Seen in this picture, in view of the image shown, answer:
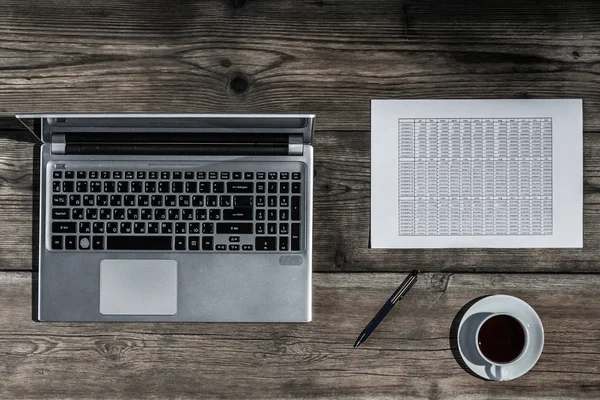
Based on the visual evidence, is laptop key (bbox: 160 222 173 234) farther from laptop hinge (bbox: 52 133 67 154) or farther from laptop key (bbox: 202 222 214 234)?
laptop hinge (bbox: 52 133 67 154)

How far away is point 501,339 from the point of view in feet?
2.88

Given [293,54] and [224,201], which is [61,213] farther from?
[293,54]

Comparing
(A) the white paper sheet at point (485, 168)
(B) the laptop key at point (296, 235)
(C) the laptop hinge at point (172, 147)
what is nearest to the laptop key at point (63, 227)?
(C) the laptop hinge at point (172, 147)

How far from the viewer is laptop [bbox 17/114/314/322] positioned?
88 cm

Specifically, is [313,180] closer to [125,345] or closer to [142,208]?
[142,208]

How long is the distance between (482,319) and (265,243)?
336mm

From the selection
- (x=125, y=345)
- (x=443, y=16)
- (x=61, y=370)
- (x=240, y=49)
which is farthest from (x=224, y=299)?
(x=443, y=16)

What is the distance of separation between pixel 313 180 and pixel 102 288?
13.6 inches

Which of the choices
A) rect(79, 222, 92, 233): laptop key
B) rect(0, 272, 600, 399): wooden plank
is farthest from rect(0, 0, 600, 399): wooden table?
rect(79, 222, 92, 233): laptop key

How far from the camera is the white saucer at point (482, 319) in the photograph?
2.94ft

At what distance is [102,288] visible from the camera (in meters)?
0.89

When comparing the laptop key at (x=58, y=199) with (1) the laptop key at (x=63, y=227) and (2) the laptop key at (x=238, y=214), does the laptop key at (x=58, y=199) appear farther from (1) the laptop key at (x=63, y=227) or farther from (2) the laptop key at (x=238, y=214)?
(2) the laptop key at (x=238, y=214)

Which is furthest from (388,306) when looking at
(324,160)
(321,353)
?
(324,160)

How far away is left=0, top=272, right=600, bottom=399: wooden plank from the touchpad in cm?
4
